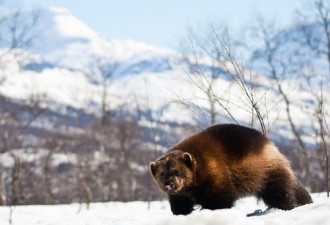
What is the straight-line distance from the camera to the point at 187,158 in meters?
4.24

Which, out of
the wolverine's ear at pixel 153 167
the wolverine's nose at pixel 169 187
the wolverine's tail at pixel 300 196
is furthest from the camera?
the wolverine's tail at pixel 300 196

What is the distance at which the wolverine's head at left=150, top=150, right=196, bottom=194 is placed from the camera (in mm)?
4211

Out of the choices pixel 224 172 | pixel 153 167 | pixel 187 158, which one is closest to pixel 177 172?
pixel 187 158

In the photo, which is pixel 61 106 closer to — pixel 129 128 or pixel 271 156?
pixel 129 128

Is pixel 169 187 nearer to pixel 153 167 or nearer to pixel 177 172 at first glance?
pixel 177 172

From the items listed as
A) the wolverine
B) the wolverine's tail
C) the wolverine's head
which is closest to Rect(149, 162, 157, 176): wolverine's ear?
the wolverine

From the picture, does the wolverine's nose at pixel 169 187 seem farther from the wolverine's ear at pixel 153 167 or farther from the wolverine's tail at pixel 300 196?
the wolverine's tail at pixel 300 196

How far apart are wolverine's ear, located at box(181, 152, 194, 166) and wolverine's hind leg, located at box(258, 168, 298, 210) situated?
36.6 inches

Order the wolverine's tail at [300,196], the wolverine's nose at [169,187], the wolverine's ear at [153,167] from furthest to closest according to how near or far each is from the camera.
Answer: the wolverine's tail at [300,196] < the wolverine's ear at [153,167] < the wolverine's nose at [169,187]

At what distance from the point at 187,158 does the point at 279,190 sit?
1138 mm

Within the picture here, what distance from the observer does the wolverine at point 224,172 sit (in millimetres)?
4234

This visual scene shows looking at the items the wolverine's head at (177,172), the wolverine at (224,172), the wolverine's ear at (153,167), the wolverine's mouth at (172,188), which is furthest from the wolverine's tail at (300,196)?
the wolverine's ear at (153,167)

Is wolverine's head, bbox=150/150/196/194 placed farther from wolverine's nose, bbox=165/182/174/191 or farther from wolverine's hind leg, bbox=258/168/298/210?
wolverine's hind leg, bbox=258/168/298/210

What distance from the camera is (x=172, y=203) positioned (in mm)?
4559
